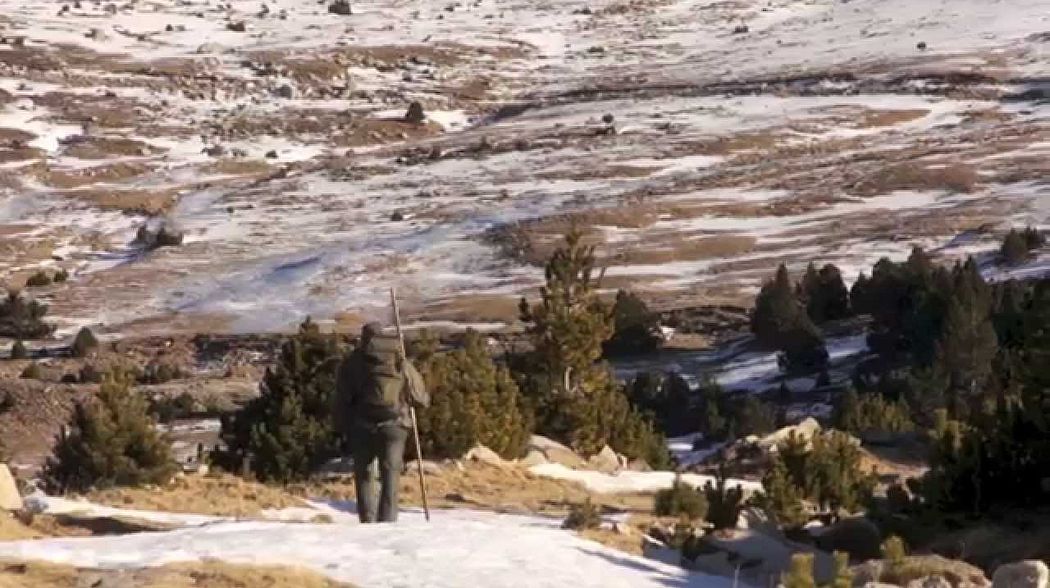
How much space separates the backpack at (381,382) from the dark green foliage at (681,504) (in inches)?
127

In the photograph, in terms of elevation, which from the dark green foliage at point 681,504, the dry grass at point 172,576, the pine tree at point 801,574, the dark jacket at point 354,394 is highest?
the pine tree at point 801,574

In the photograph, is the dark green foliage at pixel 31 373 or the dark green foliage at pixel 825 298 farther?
the dark green foliage at pixel 825 298

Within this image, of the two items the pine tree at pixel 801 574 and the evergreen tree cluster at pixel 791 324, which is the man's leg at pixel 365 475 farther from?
the evergreen tree cluster at pixel 791 324

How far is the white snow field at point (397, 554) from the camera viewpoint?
914 cm

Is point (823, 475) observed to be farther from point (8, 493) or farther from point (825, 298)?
point (825, 298)

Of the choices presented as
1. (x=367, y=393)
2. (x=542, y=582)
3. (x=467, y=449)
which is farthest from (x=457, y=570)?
(x=467, y=449)

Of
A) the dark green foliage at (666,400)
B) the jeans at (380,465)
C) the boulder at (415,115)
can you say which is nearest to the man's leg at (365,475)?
the jeans at (380,465)

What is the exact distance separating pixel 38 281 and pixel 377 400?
109ft

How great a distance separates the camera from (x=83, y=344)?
33531 mm

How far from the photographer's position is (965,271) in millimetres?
28922

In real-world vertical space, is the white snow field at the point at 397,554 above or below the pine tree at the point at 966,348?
above

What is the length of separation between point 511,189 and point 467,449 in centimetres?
3561

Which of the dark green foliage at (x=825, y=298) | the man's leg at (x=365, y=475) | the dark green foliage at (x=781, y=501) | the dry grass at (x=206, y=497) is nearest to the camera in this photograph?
the man's leg at (x=365, y=475)

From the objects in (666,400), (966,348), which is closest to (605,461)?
(966,348)
